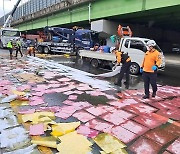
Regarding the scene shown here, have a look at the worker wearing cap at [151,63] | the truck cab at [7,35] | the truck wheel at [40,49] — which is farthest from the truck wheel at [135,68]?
the truck cab at [7,35]

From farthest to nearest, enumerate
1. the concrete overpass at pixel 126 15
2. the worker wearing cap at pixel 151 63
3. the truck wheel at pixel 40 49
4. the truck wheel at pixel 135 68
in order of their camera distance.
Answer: the truck wheel at pixel 40 49 → the concrete overpass at pixel 126 15 → the truck wheel at pixel 135 68 → the worker wearing cap at pixel 151 63

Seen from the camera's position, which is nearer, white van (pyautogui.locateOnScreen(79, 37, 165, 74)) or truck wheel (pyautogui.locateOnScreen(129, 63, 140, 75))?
white van (pyautogui.locateOnScreen(79, 37, 165, 74))

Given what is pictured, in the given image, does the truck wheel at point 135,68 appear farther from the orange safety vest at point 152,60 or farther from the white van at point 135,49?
the orange safety vest at point 152,60

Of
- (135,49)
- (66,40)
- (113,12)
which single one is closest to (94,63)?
(135,49)

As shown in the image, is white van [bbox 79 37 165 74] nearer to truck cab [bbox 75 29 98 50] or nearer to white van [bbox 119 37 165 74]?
white van [bbox 119 37 165 74]

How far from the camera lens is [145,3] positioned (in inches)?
619

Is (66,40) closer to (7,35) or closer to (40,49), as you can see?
(40,49)

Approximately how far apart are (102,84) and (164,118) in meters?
3.98

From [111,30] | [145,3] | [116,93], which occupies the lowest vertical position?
[116,93]

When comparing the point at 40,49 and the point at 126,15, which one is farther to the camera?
the point at 40,49

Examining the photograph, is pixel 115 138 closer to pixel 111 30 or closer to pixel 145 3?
pixel 145 3

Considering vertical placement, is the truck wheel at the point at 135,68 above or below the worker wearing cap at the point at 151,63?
below

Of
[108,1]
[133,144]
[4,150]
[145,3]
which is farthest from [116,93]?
[108,1]

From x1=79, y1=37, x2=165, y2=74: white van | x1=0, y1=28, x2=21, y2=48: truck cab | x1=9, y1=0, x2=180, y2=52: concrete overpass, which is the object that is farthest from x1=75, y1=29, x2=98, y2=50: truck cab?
x1=0, y1=28, x2=21, y2=48: truck cab
